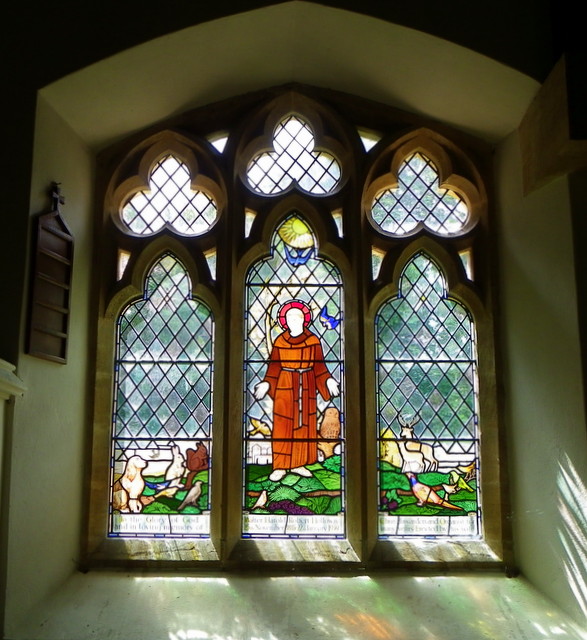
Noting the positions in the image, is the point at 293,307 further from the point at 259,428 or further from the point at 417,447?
the point at 417,447

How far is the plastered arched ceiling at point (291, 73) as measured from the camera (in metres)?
3.16

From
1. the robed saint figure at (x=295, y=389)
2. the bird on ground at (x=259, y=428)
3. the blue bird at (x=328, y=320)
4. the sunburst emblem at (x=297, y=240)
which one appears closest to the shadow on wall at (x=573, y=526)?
the robed saint figure at (x=295, y=389)

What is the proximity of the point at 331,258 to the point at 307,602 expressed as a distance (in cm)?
177

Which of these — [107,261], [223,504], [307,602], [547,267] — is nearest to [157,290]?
[107,261]

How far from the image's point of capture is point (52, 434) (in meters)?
3.04

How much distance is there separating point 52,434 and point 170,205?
1463 mm

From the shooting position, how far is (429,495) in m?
3.42

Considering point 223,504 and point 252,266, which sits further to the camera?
point 252,266

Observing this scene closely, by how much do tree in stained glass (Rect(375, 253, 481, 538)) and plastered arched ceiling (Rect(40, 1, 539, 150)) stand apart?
38.0 inches

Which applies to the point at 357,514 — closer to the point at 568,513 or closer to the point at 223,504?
the point at 223,504

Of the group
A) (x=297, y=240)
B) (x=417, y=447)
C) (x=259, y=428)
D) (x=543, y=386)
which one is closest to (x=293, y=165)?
(x=297, y=240)

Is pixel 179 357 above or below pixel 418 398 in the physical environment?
above

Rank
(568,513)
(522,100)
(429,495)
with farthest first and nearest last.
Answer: (429,495) → (522,100) → (568,513)

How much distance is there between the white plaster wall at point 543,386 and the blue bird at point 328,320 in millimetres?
887
